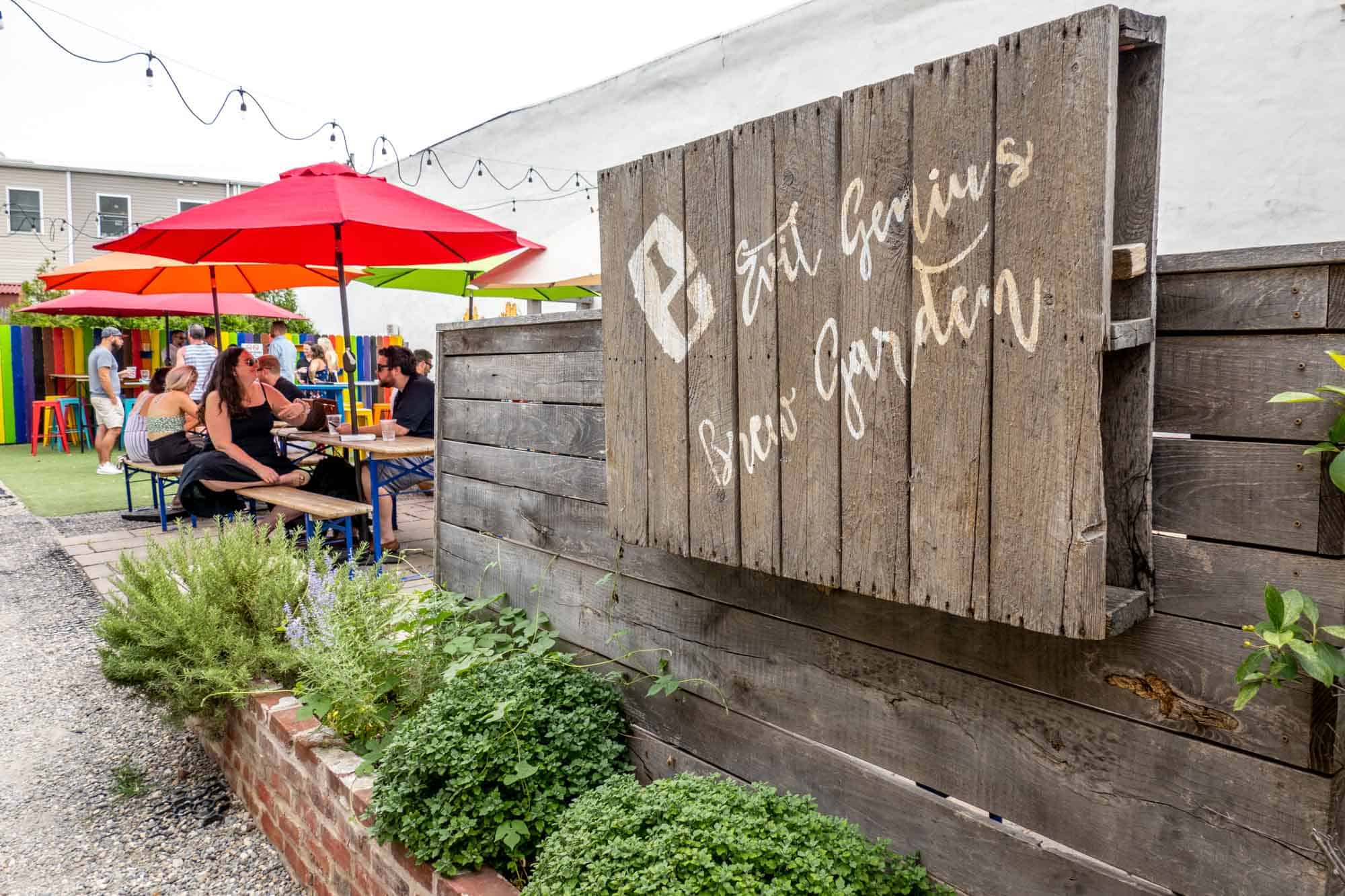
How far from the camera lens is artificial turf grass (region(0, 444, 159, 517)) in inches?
327

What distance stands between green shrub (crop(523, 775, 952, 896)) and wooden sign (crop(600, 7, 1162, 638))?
476mm

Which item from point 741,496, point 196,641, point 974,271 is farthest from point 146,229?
point 974,271

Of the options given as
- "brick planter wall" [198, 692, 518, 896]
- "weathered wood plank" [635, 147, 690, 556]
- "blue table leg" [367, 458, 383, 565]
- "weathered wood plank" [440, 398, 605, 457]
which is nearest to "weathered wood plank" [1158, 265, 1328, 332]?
"weathered wood plank" [635, 147, 690, 556]

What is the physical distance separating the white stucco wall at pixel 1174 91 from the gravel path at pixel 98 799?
→ 220 inches

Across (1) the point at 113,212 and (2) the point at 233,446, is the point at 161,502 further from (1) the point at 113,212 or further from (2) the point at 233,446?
(1) the point at 113,212

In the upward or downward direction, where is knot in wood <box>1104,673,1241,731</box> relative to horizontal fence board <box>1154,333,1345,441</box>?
downward

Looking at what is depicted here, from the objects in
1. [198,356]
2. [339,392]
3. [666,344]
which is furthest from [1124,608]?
[339,392]

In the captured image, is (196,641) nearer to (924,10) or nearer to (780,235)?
(780,235)

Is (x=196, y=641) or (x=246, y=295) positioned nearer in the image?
(x=196, y=641)

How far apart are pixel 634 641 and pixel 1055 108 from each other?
1.66 meters

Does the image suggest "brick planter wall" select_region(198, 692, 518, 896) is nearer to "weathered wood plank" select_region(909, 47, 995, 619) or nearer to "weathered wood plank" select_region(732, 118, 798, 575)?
"weathered wood plank" select_region(732, 118, 798, 575)

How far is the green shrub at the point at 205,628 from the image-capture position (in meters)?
3.18

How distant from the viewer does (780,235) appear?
1675mm

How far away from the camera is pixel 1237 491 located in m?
1.26
